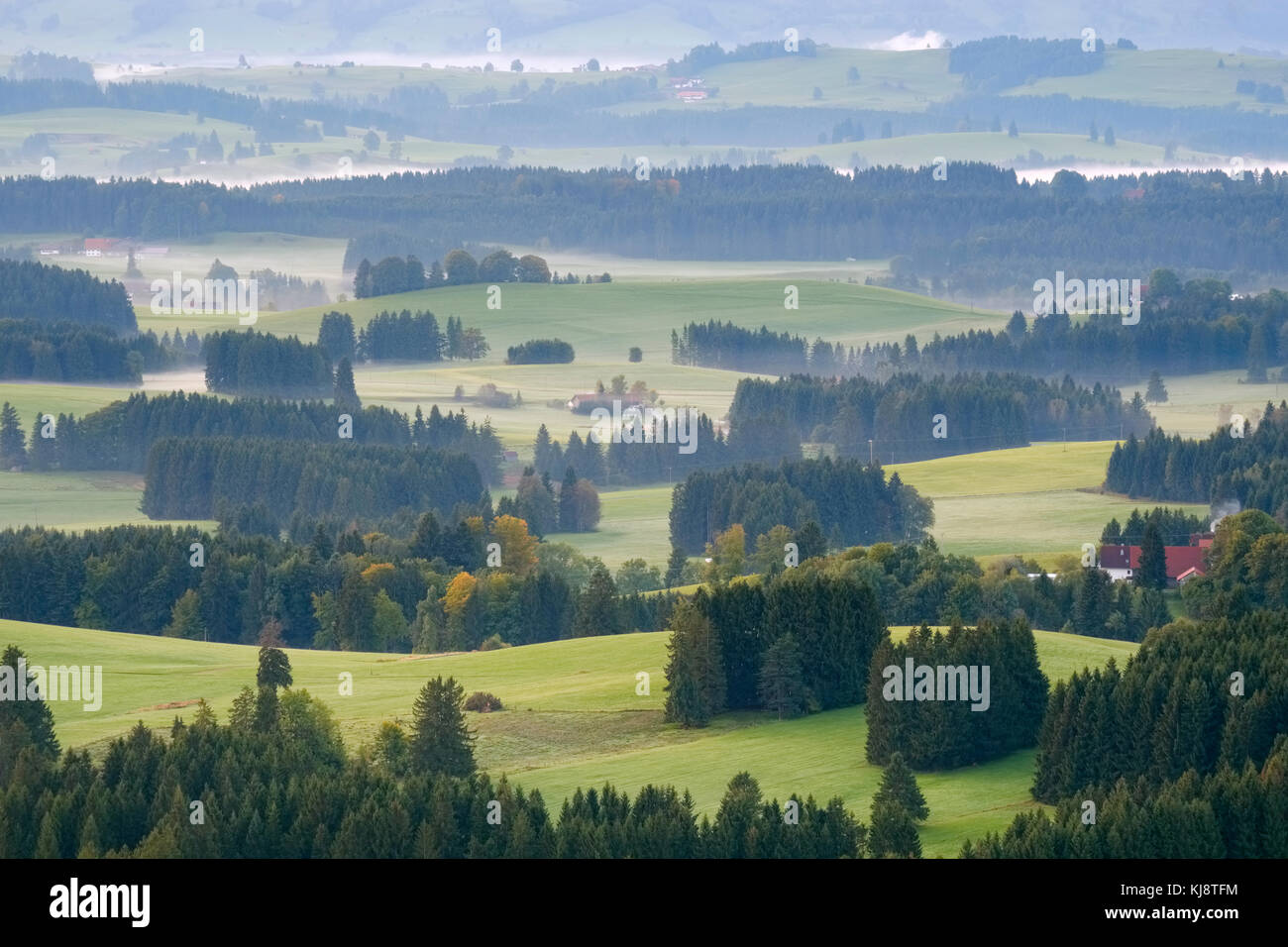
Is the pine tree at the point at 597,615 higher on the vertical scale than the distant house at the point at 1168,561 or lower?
lower

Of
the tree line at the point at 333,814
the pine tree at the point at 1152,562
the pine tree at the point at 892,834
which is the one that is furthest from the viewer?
the pine tree at the point at 1152,562

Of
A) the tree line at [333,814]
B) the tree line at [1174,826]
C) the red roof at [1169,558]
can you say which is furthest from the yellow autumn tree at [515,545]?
the tree line at [1174,826]

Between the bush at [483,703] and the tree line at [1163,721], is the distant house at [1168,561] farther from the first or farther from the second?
the tree line at [1163,721]

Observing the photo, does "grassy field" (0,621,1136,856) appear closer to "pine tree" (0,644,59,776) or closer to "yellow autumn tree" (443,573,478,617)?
"pine tree" (0,644,59,776)

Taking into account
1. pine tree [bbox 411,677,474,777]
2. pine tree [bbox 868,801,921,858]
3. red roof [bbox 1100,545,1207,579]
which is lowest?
pine tree [bbox 868,801,921,858]

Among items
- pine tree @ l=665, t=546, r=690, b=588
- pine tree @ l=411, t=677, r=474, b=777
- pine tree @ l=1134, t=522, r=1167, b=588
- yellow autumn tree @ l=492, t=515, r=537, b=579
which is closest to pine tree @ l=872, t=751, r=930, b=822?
pine tree @ l=411, t=677, r=474, b=777

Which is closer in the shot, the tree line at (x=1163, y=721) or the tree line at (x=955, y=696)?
the tree line at (x=1163, y=721)

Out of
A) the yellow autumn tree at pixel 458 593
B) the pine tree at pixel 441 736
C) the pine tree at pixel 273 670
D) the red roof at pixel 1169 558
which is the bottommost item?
the pine tree at pixel 441 736

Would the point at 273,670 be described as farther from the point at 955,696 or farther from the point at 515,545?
the point at 515,545

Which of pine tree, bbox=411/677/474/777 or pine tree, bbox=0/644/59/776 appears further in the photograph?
pine tree, bbox=0/644/59/776
